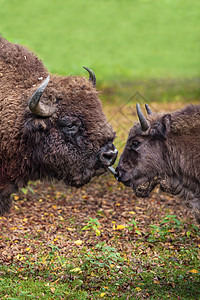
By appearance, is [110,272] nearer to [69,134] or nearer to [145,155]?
[145,155]

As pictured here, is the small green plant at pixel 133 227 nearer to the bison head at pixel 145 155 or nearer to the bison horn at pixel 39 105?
the bison head at pixel 145 155

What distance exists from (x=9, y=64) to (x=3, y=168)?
131cm

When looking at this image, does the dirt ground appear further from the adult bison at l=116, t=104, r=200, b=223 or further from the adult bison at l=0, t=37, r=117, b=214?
the adult bison at l=0, t=37, r=117, b=214

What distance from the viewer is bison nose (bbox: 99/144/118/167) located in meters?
5.28

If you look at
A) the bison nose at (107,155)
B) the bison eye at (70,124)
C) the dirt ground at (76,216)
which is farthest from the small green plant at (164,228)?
the bison eye at (70,124)

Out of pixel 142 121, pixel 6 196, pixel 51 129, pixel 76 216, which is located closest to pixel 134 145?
pixel 142 121

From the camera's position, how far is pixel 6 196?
582 centimetres

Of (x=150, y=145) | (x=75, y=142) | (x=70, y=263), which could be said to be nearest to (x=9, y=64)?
(x=75, y=142)

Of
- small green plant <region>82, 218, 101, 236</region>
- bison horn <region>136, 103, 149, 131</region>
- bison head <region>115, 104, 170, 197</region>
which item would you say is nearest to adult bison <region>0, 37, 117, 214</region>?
bison horn <region>136, 103, 149, 131</region>

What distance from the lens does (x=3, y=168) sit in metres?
5.41

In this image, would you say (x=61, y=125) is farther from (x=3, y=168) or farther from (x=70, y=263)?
(x=70, y=263)

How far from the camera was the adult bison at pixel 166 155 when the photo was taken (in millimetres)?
5730

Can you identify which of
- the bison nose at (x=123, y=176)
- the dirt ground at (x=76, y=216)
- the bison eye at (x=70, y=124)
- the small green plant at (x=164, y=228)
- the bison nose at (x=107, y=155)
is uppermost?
the bison eye at (x=70, y=124)

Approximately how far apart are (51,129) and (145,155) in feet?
4.71
